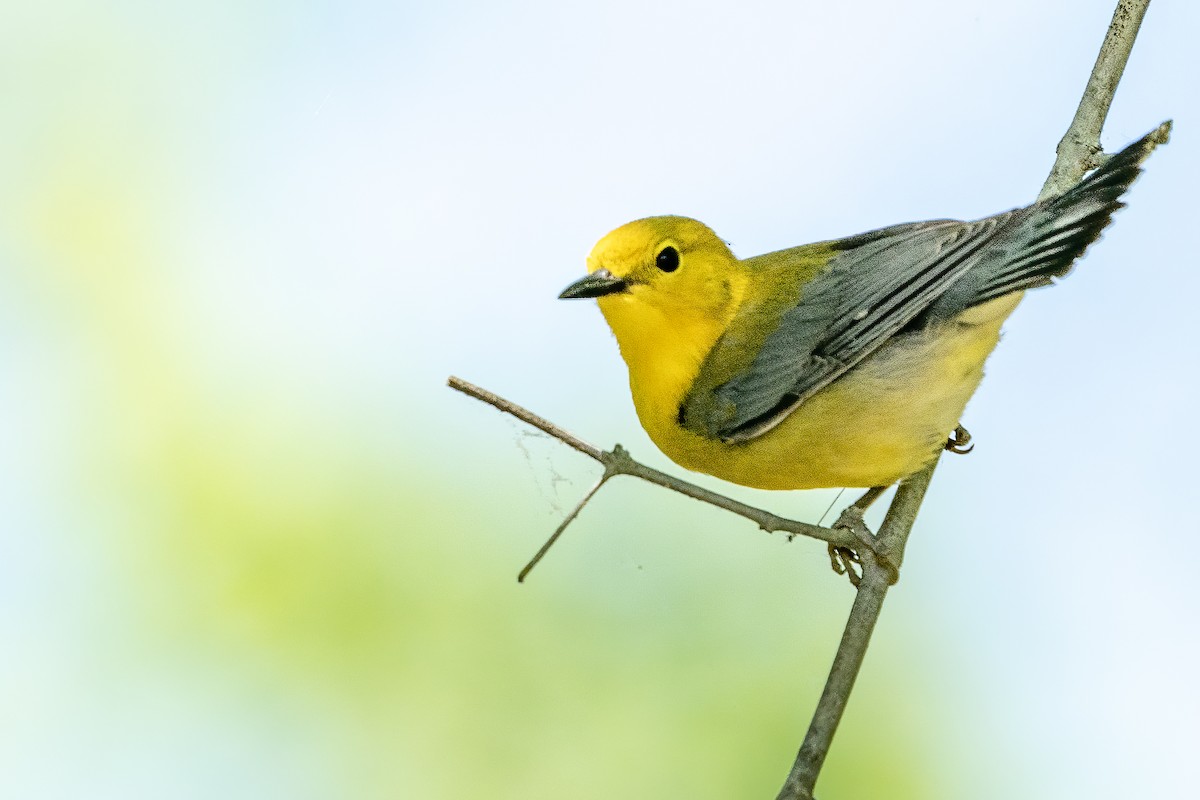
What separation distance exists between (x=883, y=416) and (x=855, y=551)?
19.7 inches

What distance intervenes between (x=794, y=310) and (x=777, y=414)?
44cm

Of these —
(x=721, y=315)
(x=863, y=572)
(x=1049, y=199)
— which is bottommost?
(x=863, y=572)

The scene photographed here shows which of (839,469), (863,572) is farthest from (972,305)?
(863,572)

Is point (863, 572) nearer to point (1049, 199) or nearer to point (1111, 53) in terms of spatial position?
point (1049, 199)

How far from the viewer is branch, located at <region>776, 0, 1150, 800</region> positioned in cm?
Answer: 375

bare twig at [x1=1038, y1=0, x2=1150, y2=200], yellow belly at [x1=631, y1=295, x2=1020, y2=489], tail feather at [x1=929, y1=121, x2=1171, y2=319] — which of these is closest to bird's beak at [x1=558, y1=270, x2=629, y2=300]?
yellow belly at [x1=631, y1=295, x2=1020, y2=489]

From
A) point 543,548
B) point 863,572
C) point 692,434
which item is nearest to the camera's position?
point 543,548

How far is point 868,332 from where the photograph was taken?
4258mm

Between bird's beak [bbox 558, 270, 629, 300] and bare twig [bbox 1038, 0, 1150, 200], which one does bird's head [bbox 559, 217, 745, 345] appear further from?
bare twig [bbox 1038, 0, 1150, 200]

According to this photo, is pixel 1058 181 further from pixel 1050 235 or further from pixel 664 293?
pixel 664 293

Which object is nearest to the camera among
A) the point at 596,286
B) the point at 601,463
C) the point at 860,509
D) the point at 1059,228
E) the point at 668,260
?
the point at 601,463

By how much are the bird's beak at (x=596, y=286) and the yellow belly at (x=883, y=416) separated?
29.2 inches

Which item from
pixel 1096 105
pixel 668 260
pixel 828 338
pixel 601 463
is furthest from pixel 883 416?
pixel 601 463

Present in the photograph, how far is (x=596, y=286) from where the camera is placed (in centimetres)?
386
